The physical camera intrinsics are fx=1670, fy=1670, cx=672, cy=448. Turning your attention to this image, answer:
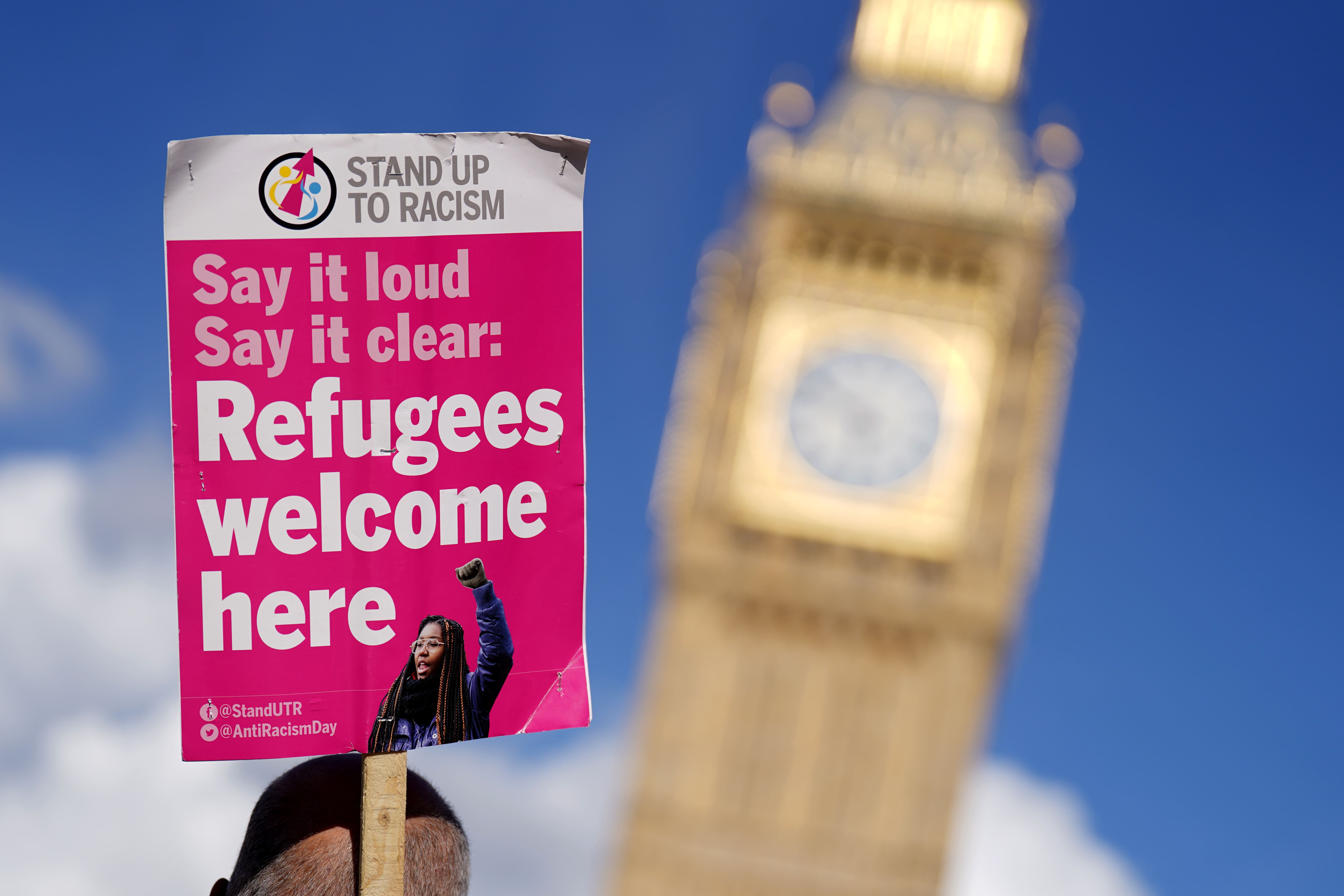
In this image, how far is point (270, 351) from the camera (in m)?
4.71

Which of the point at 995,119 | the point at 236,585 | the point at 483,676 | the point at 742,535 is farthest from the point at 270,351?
the point at 995,119

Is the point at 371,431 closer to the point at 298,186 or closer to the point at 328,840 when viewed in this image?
the point at 298,186

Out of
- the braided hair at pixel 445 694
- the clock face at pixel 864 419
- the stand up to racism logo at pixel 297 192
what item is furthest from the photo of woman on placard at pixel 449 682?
the clock face at pixel 864 419

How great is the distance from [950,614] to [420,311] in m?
21.4

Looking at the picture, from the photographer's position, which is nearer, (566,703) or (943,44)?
(566,703)

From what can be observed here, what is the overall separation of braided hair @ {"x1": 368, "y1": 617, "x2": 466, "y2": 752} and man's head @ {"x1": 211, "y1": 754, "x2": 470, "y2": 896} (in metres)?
0.16

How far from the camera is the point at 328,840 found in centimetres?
464

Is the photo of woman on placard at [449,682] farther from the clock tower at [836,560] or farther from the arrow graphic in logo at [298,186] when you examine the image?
the clock tower at [836,560]

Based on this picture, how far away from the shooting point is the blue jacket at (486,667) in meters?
4.83

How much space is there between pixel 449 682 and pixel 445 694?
0.04m

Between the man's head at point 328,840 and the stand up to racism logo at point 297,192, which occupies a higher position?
the stand up to racism logo at point 297,192

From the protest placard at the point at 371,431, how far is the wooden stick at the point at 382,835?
134 millimetres

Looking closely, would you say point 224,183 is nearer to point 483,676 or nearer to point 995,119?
point 483,676

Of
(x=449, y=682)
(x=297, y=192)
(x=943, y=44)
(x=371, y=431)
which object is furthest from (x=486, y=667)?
(x=943, y=44)
